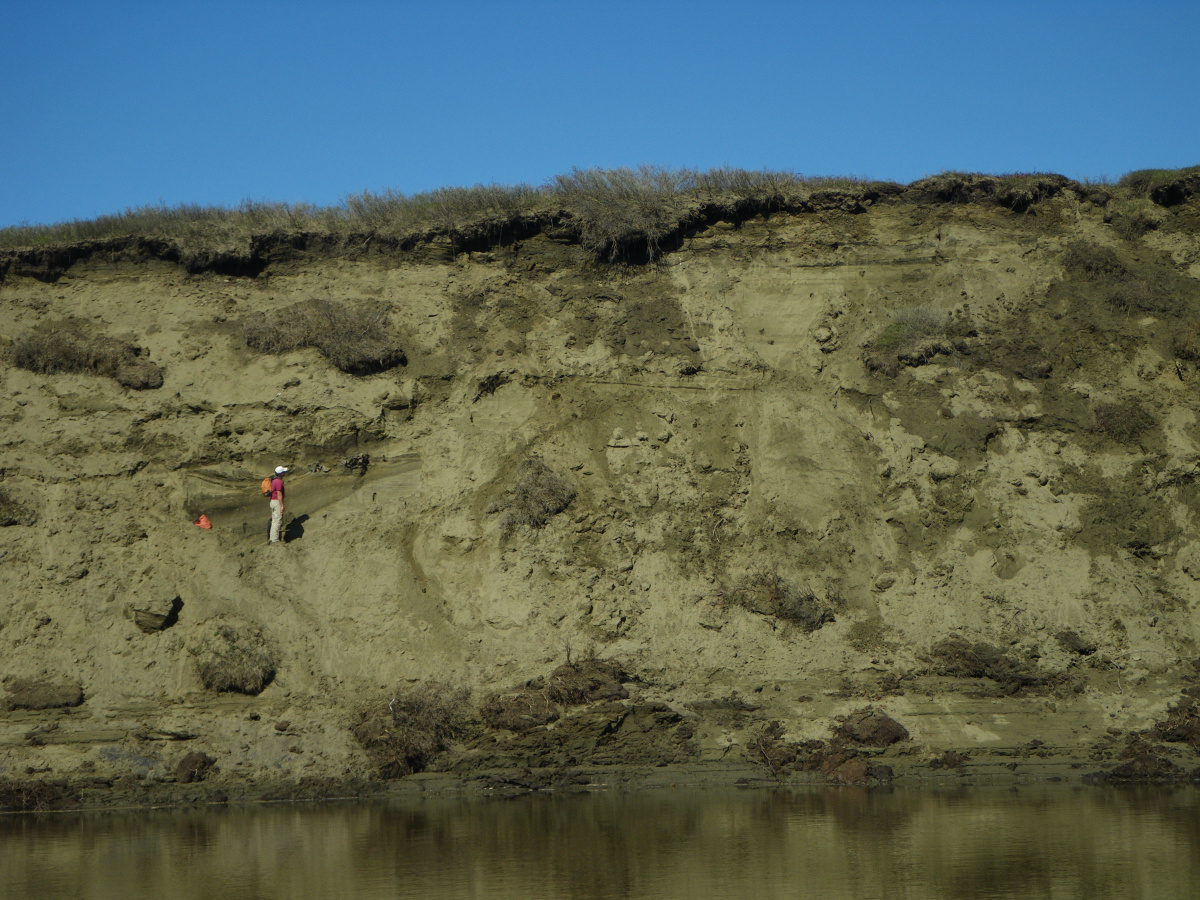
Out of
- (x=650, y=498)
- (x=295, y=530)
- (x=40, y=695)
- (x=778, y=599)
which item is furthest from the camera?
(x=650, y=498)

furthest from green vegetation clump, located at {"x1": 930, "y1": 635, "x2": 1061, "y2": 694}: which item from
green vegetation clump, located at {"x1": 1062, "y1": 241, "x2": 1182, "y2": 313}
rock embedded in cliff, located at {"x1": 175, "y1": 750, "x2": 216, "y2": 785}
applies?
rock embedded in cliff, located at {"x1": 175, "y1": 750, "x2": 216, "y2": 785}

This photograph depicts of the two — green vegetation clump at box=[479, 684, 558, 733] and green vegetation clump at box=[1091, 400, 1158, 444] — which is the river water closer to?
green vegetation clump at box=[479, 684, 558, 733]

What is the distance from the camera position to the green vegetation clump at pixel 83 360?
663 inches

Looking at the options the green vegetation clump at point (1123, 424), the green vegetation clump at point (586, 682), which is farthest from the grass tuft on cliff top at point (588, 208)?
the green vegetation clump at point (586, 682)

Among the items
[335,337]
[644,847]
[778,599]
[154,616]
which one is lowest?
[644,847]

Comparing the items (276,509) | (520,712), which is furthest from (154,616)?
(520,712)

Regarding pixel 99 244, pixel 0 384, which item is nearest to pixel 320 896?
pixel 0 384

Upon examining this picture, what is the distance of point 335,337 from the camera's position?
1730cm

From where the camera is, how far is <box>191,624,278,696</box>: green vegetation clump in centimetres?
1409

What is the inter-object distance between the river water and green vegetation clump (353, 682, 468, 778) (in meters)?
0.58

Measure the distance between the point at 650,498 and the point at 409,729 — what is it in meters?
5.05

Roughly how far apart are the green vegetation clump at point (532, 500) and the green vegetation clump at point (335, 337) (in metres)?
3.19

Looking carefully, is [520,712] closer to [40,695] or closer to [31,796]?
[31,796]

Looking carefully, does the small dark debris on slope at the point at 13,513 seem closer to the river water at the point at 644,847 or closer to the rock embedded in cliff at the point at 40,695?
the rock embedded in cliff at the point at 40,695
